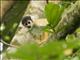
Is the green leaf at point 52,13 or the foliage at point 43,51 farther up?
the green leaf at point 52,13

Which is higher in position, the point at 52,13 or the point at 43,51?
the point at 52,13

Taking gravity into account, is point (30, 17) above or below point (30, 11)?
below

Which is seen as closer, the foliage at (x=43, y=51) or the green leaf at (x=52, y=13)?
the foliage at (x=43, y=51)

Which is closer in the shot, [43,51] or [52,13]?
[43,51]

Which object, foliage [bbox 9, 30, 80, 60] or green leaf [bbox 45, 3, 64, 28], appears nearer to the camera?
foliage [bbox 9, 30, 80, 60]

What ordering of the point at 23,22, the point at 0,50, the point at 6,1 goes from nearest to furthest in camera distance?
the point at 23,22 → the point at 0,50 → the point at 6,1

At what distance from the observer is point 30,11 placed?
4.28 feet

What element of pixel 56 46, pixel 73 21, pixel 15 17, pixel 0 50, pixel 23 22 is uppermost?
pixel 15 17

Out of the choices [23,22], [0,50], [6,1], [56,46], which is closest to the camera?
[56,46]

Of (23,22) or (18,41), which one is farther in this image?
(23,22)

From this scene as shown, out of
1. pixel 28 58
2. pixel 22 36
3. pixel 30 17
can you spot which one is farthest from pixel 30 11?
pixel 28 58

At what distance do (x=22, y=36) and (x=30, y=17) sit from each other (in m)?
0.14

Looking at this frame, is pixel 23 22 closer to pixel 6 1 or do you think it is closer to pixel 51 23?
pixel 51 23

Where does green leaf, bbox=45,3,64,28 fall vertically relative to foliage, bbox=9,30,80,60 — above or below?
above
